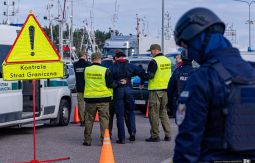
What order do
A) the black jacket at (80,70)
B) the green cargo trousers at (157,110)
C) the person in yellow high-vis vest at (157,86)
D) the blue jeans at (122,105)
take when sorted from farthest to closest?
the black jacket at (80,70), the green cargo trousers at (157,110), the person in yellow high-vis vest at (157,86), the blue jeans at (122,105)

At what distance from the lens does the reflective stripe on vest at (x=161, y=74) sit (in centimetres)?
1260

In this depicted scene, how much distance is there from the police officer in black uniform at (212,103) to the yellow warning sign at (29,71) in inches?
263

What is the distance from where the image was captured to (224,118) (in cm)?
336

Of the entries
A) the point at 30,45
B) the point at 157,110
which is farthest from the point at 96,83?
the point at 30,45

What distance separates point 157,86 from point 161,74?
278mm

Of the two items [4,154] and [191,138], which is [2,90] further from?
[191,138]

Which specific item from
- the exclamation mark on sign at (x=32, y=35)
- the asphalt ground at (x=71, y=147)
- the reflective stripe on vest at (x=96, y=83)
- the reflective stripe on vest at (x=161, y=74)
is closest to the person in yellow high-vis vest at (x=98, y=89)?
the reflective stripe on vest at (x=96, y=83)

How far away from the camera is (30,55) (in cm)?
989

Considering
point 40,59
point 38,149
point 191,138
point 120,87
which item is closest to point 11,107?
point 38,149

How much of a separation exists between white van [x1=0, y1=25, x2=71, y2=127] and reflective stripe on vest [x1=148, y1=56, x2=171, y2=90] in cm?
301

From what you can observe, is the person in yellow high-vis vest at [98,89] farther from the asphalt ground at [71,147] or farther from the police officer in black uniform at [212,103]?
the police officer in black uniform at [212,103]

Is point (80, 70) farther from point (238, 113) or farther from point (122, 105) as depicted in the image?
point (238, 113)

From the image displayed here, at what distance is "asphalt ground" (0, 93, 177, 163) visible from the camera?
10.8 meters

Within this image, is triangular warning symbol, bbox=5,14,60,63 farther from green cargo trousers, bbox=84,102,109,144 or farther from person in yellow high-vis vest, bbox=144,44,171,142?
person in yellow high-vis vest, bbox=144,44,171,142
